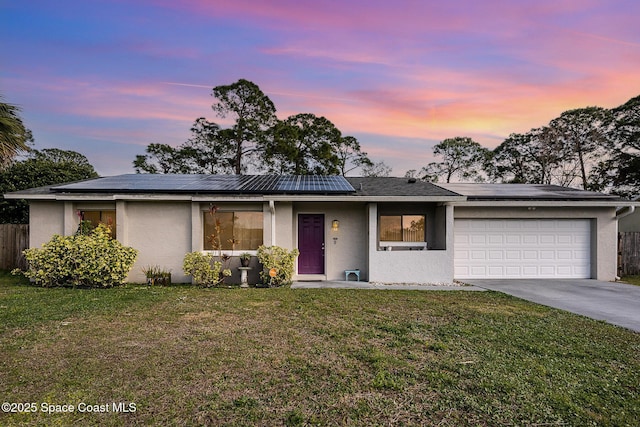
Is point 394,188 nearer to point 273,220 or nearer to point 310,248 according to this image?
point 310,248

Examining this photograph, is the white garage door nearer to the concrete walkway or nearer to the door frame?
the concrete walkway

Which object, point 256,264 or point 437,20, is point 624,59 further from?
point 256,264

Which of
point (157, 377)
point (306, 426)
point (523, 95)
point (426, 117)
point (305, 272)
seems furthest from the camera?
point (426, 117)

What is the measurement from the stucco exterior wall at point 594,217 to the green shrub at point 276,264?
19.2ft

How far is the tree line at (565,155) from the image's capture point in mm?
21906

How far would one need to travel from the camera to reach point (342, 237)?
10211 mm

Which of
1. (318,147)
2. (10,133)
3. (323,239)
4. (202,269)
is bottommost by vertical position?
(202,269)

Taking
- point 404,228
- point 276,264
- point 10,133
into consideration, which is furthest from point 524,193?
point 10,133

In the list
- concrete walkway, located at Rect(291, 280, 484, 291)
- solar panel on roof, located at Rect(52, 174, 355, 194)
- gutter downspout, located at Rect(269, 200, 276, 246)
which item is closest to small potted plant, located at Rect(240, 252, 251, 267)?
gutter downspout, located at Rect(269, 200, 276, 246)

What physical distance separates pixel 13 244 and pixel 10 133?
5601mm

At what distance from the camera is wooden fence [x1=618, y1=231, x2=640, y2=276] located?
1135 cm

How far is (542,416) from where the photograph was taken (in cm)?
274

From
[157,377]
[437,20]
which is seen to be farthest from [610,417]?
[437,20]

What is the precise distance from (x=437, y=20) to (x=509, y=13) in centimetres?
196
